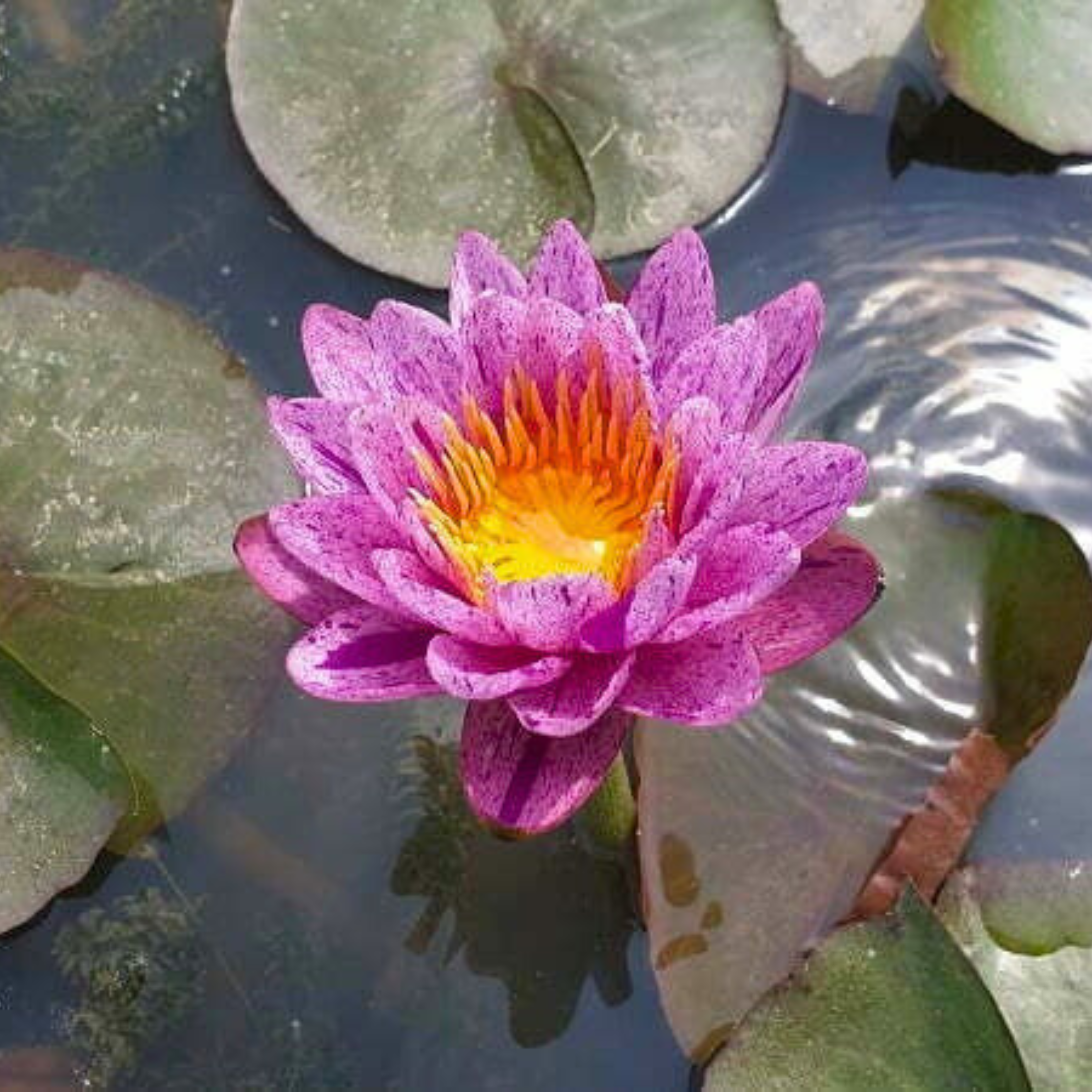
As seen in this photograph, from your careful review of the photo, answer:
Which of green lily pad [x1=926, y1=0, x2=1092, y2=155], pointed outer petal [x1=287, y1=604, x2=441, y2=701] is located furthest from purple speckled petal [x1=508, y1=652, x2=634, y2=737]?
green lily pad [x1=926, y1=0, x2=1092, y2=155]

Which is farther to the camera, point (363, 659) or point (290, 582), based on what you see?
point (290, 582)

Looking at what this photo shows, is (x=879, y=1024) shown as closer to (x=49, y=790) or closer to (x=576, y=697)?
(x=576, y=697)

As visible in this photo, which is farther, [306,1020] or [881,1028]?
[306,1020]

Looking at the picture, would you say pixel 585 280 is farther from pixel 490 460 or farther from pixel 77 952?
pixel 77 952

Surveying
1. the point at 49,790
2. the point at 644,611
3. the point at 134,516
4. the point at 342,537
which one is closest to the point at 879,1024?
the point at 644,611

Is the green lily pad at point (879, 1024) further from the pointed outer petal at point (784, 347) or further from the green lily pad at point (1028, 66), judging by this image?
the green lily pad at point (1028, 66)

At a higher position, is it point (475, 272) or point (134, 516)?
point (475, 272)

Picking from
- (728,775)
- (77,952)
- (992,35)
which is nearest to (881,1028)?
(728,775)
